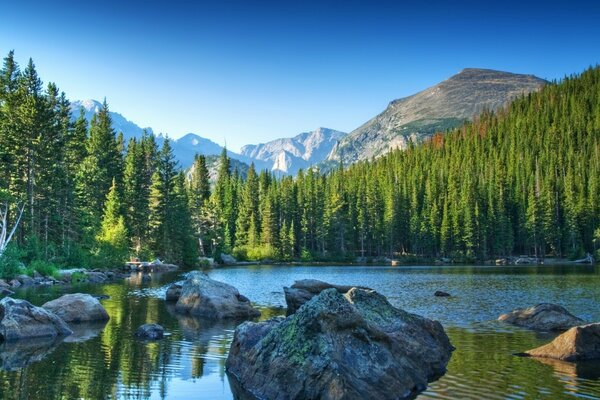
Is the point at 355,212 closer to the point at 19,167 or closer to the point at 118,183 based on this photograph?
the point at 118,183

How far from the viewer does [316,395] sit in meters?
13.2

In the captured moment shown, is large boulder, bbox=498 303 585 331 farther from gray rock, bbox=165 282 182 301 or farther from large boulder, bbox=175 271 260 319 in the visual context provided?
gray rock, bbox=165 282 182 301

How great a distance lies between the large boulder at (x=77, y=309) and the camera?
2780 centimetres

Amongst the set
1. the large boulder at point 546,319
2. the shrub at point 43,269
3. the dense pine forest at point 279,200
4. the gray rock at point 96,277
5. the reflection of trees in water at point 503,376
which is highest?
the dense pine forest at point 279,200

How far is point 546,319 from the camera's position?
88.1ft

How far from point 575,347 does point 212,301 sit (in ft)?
67.8

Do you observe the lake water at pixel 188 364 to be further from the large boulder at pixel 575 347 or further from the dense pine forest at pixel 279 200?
the dense pine forest at pixel 279 200

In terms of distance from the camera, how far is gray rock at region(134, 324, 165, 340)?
76.8ft

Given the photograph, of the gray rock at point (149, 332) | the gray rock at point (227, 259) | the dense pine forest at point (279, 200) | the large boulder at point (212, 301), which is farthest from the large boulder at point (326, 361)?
the gray rock at point (227, 259)

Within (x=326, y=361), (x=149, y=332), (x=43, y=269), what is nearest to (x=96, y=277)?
(x=43, y=269)

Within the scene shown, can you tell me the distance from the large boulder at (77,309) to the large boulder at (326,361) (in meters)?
13.3

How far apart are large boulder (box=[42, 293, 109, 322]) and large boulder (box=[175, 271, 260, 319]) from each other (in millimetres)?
5989

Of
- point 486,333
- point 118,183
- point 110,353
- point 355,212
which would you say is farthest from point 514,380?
point 355,212

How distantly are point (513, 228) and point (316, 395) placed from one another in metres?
135
